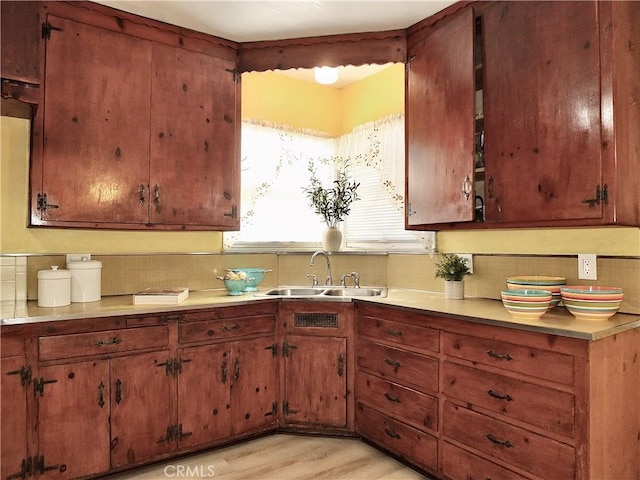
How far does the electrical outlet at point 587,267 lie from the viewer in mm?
2234

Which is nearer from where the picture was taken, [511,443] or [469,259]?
[511,443]

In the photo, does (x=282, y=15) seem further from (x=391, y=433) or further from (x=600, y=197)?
(x=391, y=433)

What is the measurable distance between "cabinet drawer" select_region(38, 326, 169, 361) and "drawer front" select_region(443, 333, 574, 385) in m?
1.56

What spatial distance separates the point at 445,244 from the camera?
307cm

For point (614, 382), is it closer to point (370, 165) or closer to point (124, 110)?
point (370, 165)

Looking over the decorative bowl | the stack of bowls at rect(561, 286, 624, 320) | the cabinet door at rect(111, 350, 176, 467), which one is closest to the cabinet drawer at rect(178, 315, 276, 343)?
the cabinet door at rect(111, 350, 176, 467)

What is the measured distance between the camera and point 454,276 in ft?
9.13

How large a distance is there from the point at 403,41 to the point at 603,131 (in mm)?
1474

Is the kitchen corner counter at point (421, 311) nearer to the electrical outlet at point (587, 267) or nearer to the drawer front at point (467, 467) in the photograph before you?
the electrical outlet at point (587, 267)

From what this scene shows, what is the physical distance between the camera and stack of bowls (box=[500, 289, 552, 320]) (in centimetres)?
200

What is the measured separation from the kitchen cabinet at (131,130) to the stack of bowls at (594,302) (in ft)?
6.82

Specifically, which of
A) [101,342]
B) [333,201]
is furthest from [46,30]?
[333,201]

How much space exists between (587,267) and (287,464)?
1.93 m

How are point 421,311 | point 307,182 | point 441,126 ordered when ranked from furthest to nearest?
point 307,182
point 441,126
point 421,311
